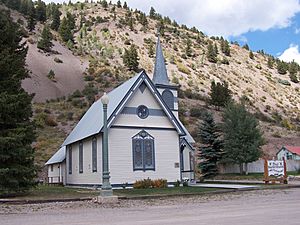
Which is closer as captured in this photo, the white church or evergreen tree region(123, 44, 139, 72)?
the white church

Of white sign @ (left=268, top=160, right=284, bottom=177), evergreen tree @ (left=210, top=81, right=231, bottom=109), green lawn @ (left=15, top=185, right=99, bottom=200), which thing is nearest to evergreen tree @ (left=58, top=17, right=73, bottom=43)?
evergreen tree @ (left=210, top=81, right=231, bottom=109)

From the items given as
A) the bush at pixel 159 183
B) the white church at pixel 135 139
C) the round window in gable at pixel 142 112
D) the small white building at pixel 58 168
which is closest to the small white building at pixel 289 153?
the small white building at pixel 58 168

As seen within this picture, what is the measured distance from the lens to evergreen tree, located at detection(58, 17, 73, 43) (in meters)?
97.8

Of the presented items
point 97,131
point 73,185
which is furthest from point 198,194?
point 73,185

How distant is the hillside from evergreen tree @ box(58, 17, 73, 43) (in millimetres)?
1350

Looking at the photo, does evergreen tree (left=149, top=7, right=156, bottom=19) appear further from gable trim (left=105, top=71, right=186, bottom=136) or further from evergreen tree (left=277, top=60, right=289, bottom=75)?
gable trim (left=105, top=71, right=186, bottom=136)

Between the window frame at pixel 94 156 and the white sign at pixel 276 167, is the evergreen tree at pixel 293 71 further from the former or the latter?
the window frame at pixel 94 156

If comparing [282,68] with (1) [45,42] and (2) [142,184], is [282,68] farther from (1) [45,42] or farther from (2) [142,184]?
(2) [142,184]

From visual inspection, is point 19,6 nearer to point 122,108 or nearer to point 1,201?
point 122,108

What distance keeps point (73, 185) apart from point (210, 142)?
547 inches

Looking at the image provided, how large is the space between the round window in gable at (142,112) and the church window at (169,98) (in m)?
7.34

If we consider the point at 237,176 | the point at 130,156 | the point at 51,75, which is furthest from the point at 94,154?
the point at 51,75

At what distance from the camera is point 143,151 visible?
2731cm

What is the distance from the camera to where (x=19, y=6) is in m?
105
